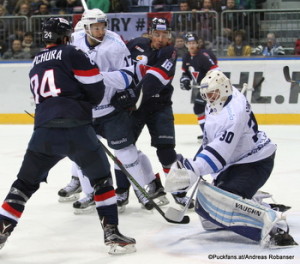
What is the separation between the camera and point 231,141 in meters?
3.56

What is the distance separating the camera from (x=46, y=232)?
404 centimetres

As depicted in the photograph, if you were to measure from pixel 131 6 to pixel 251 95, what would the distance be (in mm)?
2151

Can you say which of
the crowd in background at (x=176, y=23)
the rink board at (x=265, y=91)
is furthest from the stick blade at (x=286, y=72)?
the crowd in background at (x=176, y=23)

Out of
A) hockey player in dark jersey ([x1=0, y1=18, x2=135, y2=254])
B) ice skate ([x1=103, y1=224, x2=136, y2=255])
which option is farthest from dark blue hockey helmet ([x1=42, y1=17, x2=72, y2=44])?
ice skate ([x1=103, y1=224, x2=136, y2=255])

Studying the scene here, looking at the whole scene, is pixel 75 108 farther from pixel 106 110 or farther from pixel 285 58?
pixel 285 58

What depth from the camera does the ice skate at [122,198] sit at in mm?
4555

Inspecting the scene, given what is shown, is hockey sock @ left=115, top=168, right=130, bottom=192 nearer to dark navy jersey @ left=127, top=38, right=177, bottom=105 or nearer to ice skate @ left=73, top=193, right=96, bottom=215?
ice skate @ left=73, top=193, right=96, bottom=215

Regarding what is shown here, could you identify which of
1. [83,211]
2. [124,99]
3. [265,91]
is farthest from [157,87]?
[265,91]

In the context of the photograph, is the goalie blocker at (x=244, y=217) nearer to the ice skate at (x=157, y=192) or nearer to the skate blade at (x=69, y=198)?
the ice skate at (x=157, y=192)

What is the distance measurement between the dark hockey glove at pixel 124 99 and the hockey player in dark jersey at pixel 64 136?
0.85 meters

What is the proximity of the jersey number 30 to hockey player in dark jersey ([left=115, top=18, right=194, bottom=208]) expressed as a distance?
42.3 inches

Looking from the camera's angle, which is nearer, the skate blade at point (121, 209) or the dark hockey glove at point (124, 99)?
the dark hockey glove at point (124, 99)

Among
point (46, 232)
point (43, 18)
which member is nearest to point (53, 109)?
point (46, 232)

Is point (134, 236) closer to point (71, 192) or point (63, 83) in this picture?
point (63, 83)
